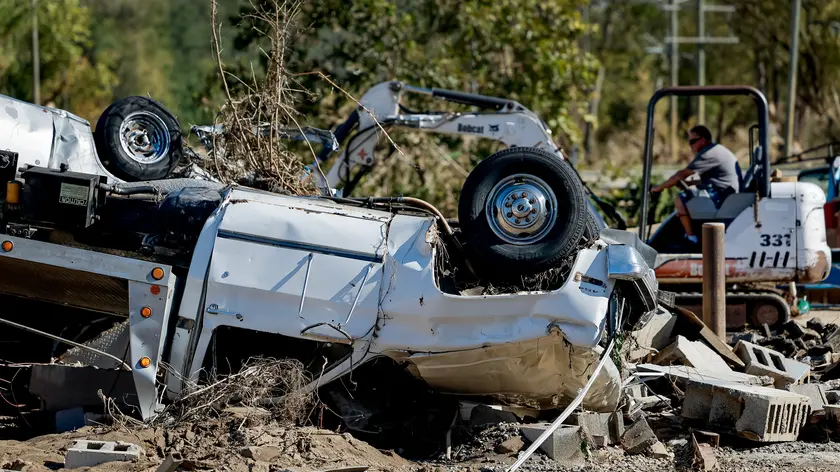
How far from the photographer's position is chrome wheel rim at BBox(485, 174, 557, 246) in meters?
6.49

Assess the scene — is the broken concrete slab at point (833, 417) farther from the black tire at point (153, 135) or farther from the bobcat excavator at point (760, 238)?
the black tire at point (153, 135)

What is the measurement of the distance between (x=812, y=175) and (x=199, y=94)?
9.12 meters

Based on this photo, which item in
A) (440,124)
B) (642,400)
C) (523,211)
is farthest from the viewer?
(440,124)

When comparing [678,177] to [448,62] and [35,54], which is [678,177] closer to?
[448,62]

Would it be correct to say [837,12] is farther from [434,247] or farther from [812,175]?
[434,247]

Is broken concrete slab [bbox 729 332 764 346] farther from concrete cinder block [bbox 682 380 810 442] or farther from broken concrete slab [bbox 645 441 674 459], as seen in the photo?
broken concrete slab [bbox 645 441 674 459]

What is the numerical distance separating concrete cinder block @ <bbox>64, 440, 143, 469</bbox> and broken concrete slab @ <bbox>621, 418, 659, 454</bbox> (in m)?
3.01

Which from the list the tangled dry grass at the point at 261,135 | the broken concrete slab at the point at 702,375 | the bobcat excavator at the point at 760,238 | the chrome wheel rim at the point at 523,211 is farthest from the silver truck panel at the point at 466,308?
the bobcat excavator at the point at 760,238

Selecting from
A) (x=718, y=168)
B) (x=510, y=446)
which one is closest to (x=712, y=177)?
(x=718, y=168)

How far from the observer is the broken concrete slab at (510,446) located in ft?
22.2

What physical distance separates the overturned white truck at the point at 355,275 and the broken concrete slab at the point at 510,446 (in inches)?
11.3

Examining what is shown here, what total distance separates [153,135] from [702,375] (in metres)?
4.32

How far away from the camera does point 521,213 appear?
6.51 meters

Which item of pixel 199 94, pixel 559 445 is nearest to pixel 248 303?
pixel 559 445
